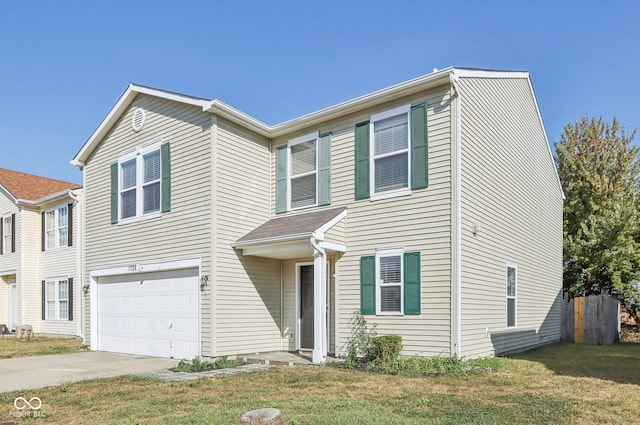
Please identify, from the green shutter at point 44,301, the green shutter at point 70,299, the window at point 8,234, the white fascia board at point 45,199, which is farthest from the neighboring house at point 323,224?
the window at point 8,234

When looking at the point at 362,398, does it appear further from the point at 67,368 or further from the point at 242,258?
the point at 67,368

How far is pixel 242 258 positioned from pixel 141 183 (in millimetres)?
3897

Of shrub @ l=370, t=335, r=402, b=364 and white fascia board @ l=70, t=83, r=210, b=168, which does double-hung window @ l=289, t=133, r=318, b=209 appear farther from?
shrub @ l=370, t=335, r=402, b=364

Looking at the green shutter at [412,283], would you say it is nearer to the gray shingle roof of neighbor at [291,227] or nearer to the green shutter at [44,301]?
the gray shingle roof of neighbor at [291,227]

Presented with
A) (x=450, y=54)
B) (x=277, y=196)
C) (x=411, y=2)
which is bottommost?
(x=277, y=196)

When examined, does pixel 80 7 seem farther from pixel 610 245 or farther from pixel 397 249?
pixel 610 245

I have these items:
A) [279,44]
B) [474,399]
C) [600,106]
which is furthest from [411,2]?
[600,106]

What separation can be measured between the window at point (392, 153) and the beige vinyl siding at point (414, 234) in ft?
0.52

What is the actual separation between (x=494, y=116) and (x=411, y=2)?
346cm

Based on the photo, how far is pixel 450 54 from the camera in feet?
40.7

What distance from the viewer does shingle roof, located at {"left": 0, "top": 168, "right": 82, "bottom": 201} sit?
22.0 meters

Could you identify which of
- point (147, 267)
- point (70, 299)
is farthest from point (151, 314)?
point (70, 299)

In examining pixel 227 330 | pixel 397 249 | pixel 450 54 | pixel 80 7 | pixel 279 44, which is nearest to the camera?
pixel 397 249

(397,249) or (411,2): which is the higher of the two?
(411,2)
